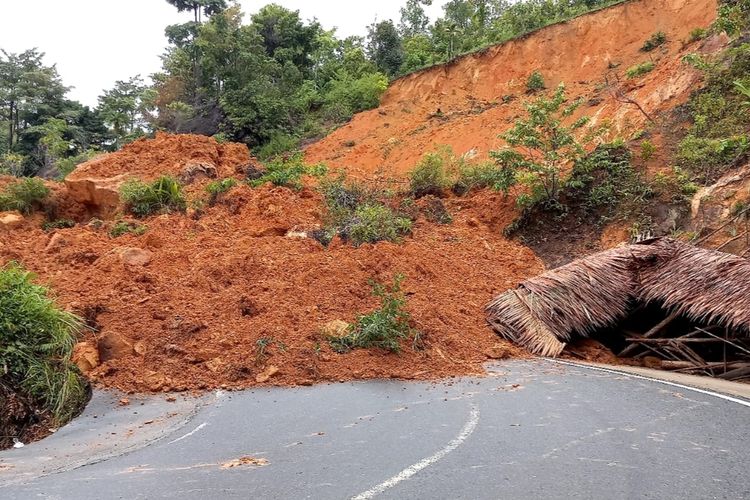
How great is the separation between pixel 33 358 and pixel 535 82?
23.2m

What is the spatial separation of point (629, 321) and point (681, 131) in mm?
8005

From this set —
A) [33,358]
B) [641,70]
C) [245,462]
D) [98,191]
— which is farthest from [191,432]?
[641,70]

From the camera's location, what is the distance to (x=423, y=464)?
4426 mm

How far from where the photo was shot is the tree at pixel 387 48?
34781mm

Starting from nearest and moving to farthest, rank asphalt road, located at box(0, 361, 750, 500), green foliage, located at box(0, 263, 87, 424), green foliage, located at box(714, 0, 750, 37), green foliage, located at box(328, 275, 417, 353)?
asphalt road, located at box(0, 361, 750, 500), green foliage, located at box(0, 263, 87, 424), green foliage, located at box(328, 275, 417, 353), green foliage, located at box(714, 0, 750, 37)

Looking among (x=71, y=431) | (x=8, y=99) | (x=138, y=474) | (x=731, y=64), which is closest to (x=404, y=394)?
(x=138, y=474)

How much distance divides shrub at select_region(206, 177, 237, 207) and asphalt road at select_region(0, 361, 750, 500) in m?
8.91

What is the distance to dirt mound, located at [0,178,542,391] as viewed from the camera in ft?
25.6

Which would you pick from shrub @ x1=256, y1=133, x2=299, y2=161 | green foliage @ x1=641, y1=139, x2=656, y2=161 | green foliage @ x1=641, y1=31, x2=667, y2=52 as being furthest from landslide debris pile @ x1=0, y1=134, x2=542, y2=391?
shrub @ x1=256, y1=133, x2=299, y2=161

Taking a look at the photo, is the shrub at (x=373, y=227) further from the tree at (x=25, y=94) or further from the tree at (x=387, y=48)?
the tree at (x=25, y=94)

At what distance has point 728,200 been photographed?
12367 mm

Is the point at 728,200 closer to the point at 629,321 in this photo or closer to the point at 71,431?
the point at 629,321

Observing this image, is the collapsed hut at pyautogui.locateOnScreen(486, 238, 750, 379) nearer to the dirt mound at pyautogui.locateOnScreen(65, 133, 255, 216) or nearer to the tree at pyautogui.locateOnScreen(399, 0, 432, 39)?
the dirt mound at pyautogui.locateOnScreen(65, 133, 255, 216)

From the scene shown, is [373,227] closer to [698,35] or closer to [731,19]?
[731,19]
